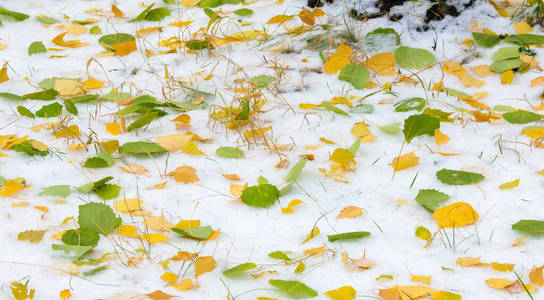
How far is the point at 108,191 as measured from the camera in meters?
1.81

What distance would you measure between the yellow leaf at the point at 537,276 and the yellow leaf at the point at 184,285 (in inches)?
32.8

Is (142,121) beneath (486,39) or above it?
beneath

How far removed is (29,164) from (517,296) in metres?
1.55

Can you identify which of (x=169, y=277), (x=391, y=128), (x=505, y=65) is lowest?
(x=169, y=277)

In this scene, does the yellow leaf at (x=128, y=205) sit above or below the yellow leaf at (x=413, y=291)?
below

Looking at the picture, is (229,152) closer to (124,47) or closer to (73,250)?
(73,250)

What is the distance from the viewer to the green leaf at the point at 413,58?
2.53 m

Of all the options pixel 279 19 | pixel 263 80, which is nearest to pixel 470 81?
pixel 263 80

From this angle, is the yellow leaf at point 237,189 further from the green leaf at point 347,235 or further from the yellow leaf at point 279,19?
the yellow leaf at point 279,19

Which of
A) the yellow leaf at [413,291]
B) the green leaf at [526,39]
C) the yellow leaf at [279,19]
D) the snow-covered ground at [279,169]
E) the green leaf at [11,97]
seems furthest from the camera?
the yellow leaf at [279,19]

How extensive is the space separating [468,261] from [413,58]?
1280 mm

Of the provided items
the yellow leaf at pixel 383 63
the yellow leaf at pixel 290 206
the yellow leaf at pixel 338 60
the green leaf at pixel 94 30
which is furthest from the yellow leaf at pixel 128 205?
the green leaf at pixel 94 30

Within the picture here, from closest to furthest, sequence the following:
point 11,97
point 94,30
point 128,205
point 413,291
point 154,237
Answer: point 413,291
point 154,237
point 128,205
point 11,97
point 94,30

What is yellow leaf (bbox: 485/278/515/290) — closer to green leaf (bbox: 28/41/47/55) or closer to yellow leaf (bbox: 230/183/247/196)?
yellow leaf (bbox: 230/183/247/196)
